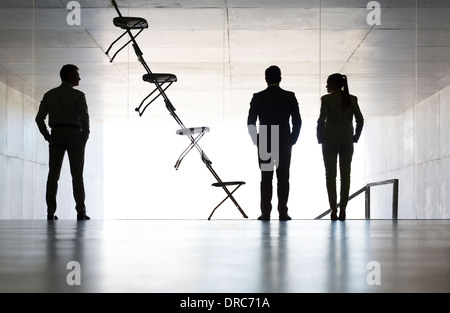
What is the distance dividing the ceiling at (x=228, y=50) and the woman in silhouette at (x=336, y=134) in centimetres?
211

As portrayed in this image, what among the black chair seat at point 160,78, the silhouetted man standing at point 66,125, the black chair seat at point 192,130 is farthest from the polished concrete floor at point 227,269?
the black chair seat at point 160,78

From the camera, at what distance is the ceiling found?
7738mm

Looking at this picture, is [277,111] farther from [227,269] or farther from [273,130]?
[227,269]

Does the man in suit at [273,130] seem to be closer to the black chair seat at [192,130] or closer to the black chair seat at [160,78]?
the black chair seat at [192,130]

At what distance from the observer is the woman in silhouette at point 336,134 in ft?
17.9

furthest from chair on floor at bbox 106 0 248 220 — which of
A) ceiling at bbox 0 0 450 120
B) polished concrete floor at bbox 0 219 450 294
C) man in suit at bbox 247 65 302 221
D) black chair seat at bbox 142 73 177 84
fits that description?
polished concrete floor at bbox 0 219 450 294

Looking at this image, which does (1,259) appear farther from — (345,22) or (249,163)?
(345,22)

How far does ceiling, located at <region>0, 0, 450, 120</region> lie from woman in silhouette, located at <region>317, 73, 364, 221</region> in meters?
2.11

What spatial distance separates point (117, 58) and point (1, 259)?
22.9 feet

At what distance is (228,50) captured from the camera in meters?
8.49

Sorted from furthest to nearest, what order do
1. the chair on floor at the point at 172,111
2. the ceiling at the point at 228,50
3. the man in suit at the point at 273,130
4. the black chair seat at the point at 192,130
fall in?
1. the ceiling at the point at 228,50
2. the black chair seat at the point at 192,130
3. the chair on floor at the point at 172,111
4. the man in suit at the point at 273,130

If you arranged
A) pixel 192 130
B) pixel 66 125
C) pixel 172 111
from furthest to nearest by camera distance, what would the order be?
pixel 172 111 → pixel 192 130 → pixel 66 125

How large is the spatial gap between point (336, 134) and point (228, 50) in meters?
3.38

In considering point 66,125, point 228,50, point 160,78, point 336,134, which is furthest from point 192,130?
point 336,134
